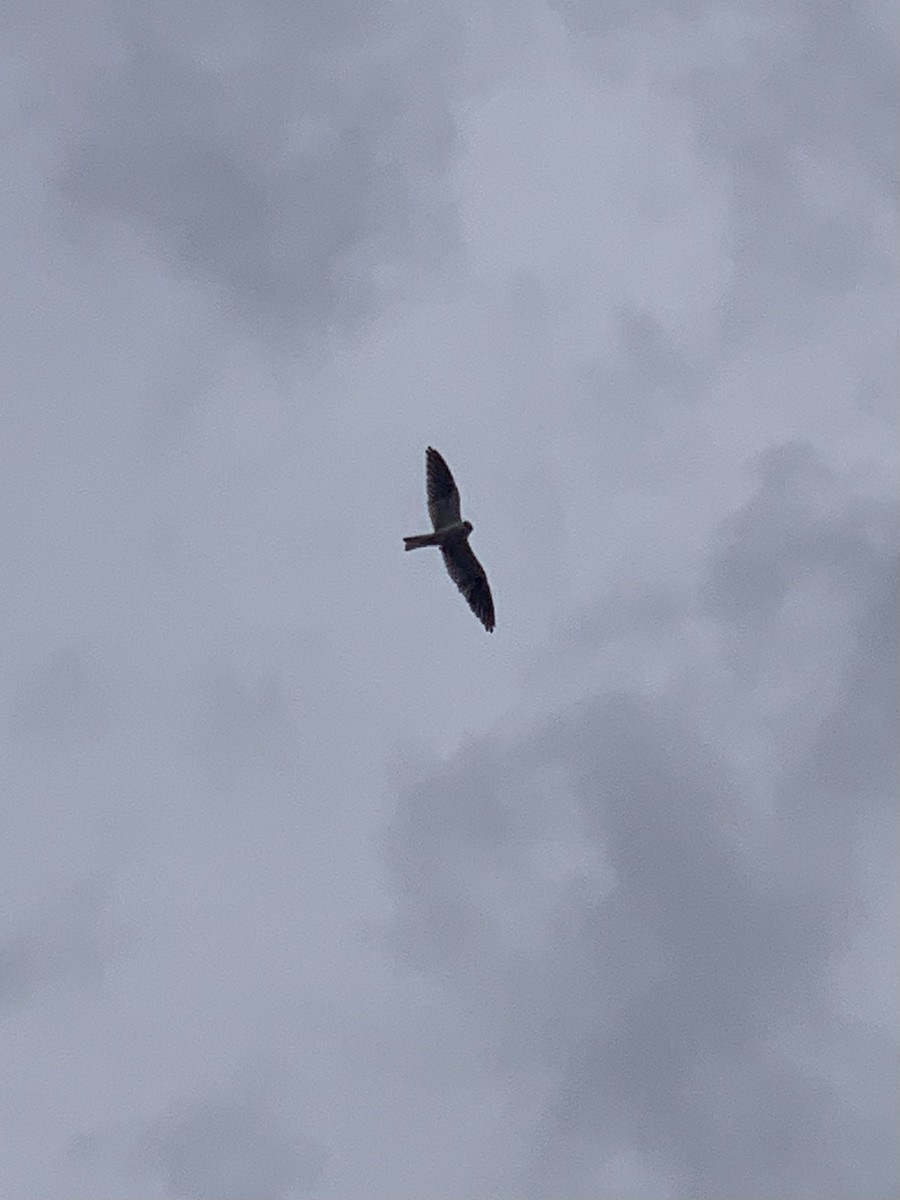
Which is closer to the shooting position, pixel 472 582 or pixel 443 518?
pixel 443 518

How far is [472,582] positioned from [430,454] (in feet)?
33.7

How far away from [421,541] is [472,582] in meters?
8.26

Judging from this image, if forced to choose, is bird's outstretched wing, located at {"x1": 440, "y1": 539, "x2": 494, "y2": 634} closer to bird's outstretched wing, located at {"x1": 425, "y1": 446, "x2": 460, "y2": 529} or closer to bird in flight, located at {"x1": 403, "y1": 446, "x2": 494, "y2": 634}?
bird in flight, located at {"x1": 403, "y1": 446, "x2": 494, "y2": 634}

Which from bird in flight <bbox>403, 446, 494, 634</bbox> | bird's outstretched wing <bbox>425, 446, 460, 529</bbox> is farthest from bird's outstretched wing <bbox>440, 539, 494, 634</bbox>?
bird's outstretched wing <bbox>425, 446, 460, 529</bbox>

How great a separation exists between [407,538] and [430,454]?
6789mm

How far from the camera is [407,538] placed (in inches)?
6314

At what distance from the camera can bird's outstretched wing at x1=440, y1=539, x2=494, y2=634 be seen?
166 m

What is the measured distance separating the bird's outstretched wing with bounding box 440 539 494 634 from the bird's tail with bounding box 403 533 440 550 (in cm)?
391

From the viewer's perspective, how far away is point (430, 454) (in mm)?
163625

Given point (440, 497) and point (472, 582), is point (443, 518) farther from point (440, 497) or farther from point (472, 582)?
point (472, 582)

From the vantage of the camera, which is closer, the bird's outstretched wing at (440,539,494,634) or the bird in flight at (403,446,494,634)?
the bird in flight at (403,446,494,634)

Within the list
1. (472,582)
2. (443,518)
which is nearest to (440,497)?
(443,518)

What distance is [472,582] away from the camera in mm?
168375

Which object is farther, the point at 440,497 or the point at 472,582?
the point at 472,582
